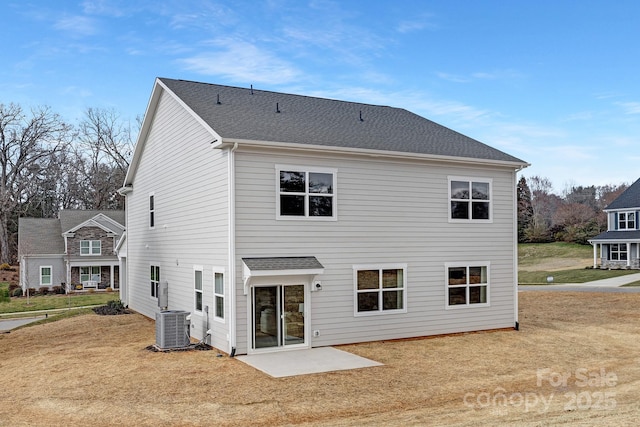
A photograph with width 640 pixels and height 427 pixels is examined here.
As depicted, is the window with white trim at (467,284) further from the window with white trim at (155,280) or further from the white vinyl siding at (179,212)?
the window with white trim at (155,280)

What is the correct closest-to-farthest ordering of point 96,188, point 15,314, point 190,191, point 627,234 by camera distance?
point 190,191 < point 15,314 < point 627,234 < point 96,188

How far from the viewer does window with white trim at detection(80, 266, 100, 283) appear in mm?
39500

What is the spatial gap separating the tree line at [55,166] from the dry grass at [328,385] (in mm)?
38403

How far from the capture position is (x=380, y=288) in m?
15.5

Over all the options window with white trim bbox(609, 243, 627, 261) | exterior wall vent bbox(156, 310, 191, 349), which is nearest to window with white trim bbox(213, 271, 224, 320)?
exterior wall vent bbox(156, 310, 191, 349)

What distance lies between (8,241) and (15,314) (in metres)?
31.0

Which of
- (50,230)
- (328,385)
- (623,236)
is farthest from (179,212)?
(623,236)

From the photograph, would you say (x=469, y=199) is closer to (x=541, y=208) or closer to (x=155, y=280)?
(x=155, y=280)

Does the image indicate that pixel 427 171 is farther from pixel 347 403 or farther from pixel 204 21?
pixel 204 21

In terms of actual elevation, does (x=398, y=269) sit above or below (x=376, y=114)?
below

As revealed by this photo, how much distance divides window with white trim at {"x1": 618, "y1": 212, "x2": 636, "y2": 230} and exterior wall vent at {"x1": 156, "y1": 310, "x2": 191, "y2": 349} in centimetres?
4022

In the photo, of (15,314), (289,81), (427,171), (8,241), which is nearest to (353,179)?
(427,171)

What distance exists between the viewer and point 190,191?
1639cm

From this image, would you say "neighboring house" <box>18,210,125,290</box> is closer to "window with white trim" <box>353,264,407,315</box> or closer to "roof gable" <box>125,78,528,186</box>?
"roof gable" <box>125,78,528,186</box>
